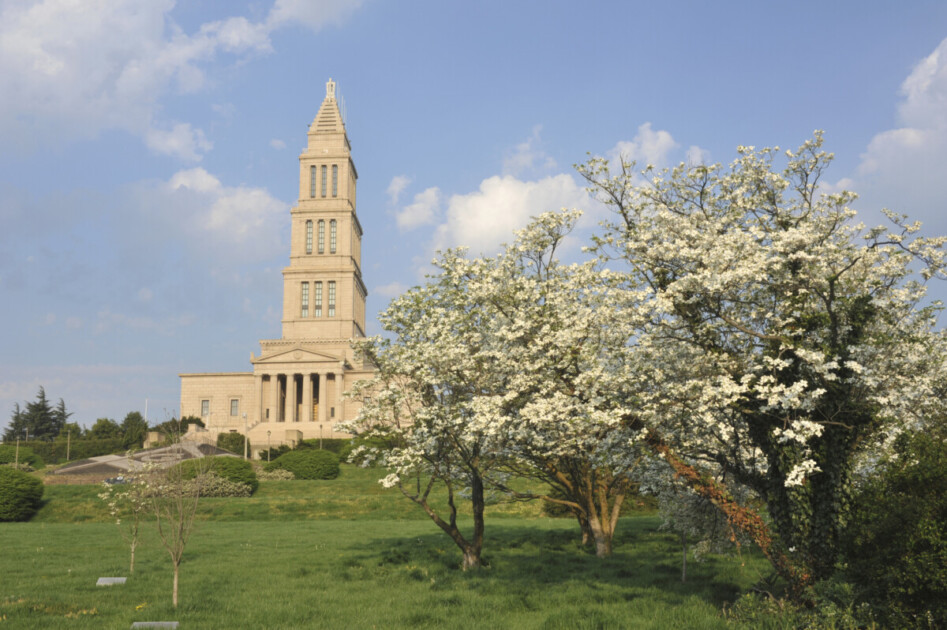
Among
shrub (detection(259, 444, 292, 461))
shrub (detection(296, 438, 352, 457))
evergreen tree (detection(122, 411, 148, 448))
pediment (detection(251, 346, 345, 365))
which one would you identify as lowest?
shrub (detection(259, 444, 292, 461))

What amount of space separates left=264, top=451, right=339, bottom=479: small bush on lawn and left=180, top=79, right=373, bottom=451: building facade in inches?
1247

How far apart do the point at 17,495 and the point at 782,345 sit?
45785 mm

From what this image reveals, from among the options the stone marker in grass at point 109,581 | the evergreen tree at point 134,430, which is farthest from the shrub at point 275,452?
the stone marker in grass at point 109,581

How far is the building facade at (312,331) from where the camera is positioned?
108 metres

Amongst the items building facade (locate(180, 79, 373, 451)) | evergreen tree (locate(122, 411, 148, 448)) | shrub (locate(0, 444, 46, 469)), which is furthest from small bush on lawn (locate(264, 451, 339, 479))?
evergreen tree (locate(122, 411, 148, 448))

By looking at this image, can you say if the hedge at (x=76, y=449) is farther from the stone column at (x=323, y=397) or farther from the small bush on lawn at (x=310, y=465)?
the small bush on lawn at (x=310, y=465)

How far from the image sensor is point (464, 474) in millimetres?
21578

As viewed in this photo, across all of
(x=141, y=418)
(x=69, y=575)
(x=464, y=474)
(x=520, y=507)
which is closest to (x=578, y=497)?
(x=464, y=474)

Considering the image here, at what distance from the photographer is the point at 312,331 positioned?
11744cm

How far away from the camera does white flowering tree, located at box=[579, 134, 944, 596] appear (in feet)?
42.3

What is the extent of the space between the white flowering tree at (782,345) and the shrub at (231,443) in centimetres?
7918

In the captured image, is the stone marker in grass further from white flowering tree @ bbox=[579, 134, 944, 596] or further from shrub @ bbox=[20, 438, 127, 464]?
shrub @ bbox=[20, 438, 127, 464]

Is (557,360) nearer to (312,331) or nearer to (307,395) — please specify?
(307,395)

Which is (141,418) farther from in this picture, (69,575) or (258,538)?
(69,575)
